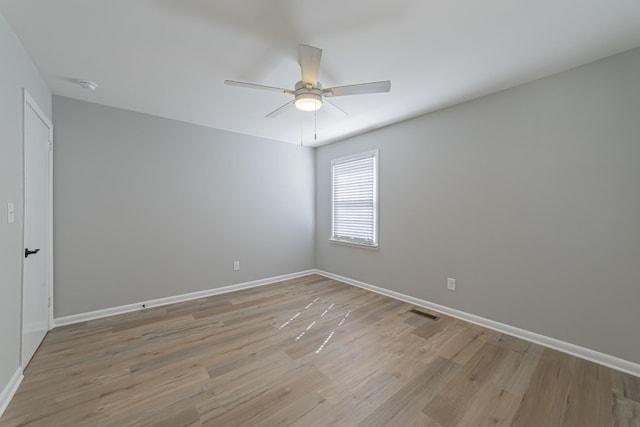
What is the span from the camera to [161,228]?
3.35 metres

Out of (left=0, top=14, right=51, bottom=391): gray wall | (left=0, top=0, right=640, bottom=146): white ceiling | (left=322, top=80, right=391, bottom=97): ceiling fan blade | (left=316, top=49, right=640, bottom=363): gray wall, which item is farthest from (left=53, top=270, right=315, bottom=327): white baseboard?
(left=322, top=80, right=391, bottom=97): ceiling fan blade

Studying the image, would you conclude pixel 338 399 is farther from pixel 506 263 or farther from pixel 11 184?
pixel 11 184

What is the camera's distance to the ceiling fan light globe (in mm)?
2006

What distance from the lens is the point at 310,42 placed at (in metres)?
1.87

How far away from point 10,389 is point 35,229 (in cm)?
127

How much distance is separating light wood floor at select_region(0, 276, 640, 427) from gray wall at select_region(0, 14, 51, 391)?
424 millimetres

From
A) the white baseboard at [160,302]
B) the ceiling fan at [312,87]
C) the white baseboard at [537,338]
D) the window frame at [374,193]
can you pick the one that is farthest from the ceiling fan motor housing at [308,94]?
the white baseboard at [160,302]

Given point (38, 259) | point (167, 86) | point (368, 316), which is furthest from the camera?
point (368, 316)

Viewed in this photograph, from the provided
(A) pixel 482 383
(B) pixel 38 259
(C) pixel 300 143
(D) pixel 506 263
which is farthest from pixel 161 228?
(D) pixel 506 263

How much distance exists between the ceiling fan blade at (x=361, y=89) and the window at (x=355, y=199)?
196 cm

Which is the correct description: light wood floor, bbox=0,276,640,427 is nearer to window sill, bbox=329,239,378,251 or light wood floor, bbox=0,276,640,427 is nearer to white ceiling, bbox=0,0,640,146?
window sill, bbox=329,239,378,251

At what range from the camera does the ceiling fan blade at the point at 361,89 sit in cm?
185

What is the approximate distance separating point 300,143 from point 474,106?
277 cm

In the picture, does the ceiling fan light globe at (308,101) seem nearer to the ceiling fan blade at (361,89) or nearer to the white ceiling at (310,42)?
the ceiling fan blade at (361,89)
